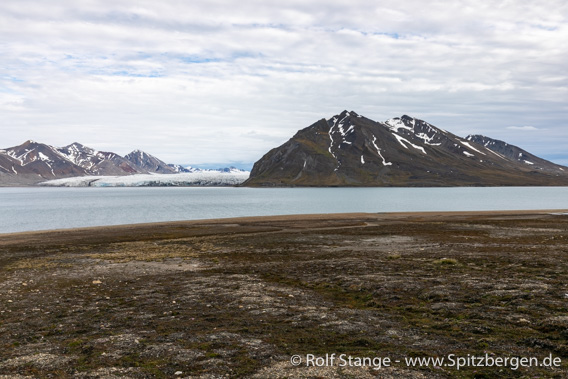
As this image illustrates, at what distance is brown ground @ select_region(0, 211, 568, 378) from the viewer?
1222 centimetres

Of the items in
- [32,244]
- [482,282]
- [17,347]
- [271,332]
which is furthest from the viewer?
[32,244]

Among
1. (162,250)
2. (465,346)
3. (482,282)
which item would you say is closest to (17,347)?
(465,346)

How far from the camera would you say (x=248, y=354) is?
12719mm

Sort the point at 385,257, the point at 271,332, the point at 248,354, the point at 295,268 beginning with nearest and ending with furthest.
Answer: the point at 248,354 → the point at 271,332 → the point at 295,268 → the point at 385,257

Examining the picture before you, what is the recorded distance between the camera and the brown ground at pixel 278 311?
12.2m

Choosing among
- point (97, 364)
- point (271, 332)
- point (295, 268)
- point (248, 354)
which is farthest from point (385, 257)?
point (97, 364)

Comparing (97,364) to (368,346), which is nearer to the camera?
(97,364)

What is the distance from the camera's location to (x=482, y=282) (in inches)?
875

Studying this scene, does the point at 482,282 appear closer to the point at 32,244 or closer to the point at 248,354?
the point at 248,354

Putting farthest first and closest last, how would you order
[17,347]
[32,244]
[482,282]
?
[32,244]
[482,282]
[17,347]

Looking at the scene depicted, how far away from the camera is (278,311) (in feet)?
58.5

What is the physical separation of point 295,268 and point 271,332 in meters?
14.6

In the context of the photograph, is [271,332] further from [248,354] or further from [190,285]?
[190,285]

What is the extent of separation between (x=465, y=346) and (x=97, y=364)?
11152 millimetres
